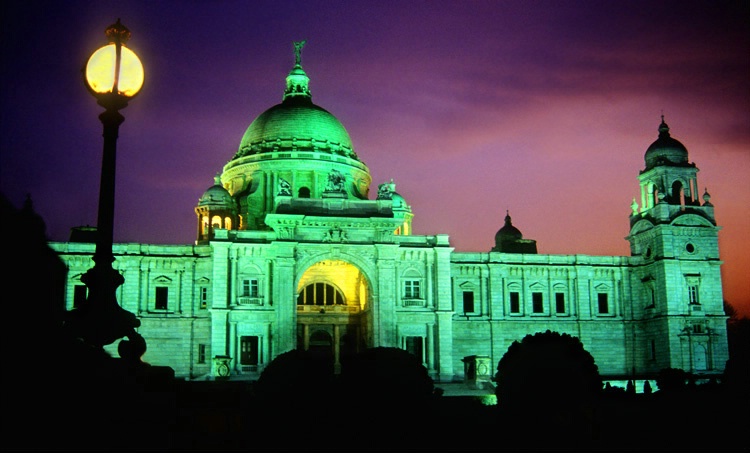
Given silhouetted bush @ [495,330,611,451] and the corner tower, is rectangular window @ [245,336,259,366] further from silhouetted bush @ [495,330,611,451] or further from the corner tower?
the corner tower

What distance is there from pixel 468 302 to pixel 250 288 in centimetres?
1599

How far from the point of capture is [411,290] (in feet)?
187

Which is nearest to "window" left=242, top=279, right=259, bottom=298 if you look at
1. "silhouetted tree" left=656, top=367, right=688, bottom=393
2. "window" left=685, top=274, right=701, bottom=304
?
"silhouetted tree" left=656, top=367, right=688, bottom=393

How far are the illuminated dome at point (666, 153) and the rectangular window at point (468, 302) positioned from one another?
54.3 ft

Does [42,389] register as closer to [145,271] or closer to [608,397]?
[608,397]

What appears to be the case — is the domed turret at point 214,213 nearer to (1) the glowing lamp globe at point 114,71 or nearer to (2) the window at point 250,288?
(2) the window at point 250,288

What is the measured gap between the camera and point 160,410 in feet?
31.2

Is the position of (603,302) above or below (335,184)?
below

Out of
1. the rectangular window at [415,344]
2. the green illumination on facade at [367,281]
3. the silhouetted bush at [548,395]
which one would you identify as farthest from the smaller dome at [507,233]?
the silhouetted bush at [548,395]

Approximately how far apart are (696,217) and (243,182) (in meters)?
33.3

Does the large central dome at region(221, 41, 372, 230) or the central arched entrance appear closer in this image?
the central arched entrance

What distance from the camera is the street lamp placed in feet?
34.1

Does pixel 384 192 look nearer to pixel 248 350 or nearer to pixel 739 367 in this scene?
pixel 248 350

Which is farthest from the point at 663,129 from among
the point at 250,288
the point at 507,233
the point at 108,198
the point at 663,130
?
the point at 108,198
